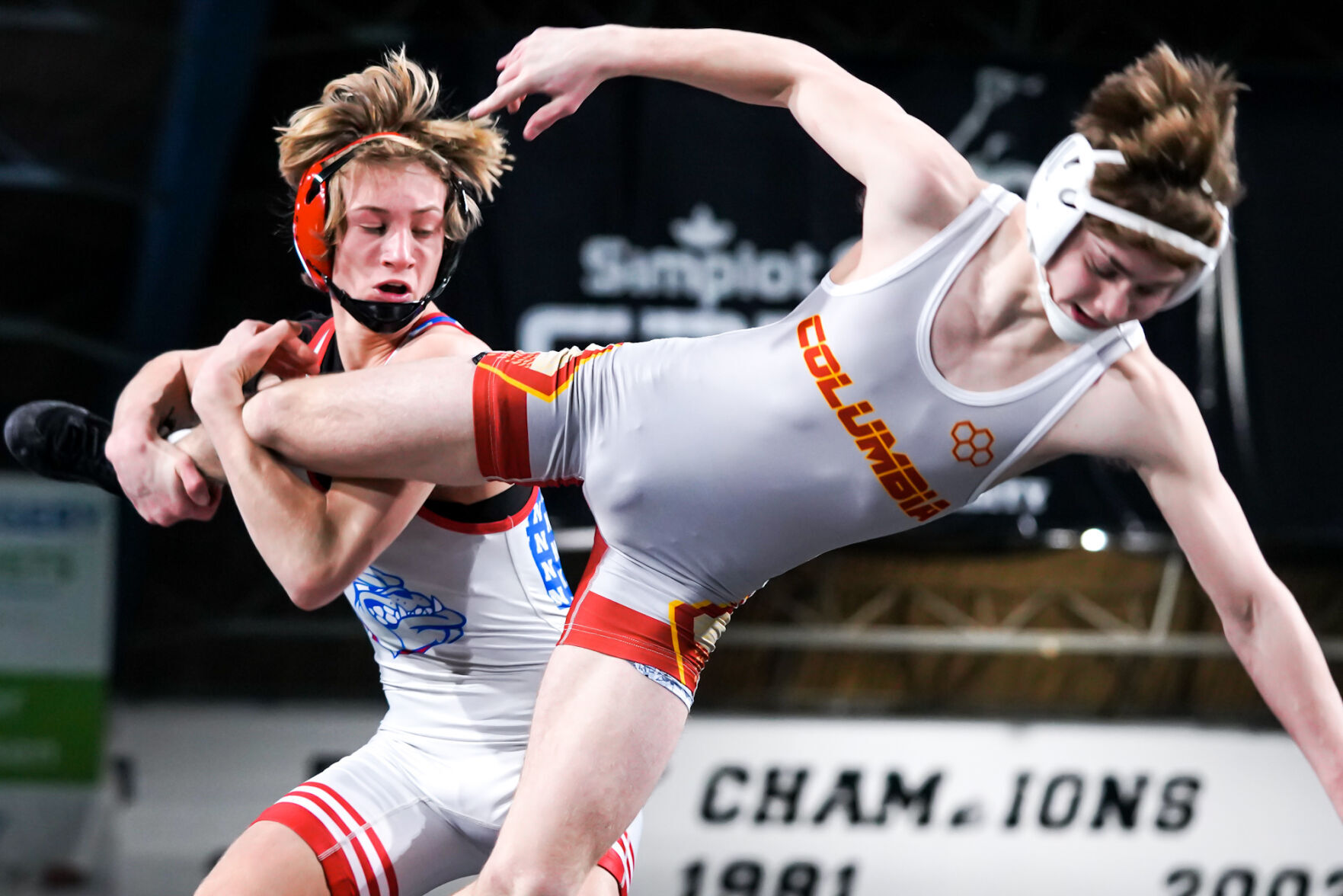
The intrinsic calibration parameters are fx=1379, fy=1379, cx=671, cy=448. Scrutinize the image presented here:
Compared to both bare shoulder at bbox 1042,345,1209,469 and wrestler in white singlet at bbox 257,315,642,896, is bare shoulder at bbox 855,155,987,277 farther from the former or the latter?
wrestler in white singlet at bbox 257,315,642,896

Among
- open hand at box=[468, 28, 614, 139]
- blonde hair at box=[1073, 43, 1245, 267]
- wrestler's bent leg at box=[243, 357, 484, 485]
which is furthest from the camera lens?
open hand at box=[468, 28, 614, 139]

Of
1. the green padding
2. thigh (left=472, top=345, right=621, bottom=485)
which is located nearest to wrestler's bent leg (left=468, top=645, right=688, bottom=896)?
thigh (left=472, top=345, right=621, bottom=485)

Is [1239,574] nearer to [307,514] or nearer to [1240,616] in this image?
[1240,616]

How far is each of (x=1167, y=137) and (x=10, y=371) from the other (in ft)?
20.2

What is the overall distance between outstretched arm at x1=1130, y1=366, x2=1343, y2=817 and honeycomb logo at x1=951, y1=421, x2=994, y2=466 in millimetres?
193

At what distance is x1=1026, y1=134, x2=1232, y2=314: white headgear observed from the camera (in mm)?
1683

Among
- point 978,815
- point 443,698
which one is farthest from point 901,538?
point 443,698

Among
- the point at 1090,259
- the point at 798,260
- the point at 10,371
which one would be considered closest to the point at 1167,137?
the point at 1090,259

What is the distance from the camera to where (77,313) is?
252 inches

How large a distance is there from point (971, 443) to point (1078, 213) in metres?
0.33

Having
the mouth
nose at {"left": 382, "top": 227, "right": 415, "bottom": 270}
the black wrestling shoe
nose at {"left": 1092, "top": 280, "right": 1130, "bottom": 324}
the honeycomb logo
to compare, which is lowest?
the black wrestling shoe

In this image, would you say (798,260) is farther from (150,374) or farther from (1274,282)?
(150,374)

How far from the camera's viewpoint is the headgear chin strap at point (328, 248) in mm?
2184

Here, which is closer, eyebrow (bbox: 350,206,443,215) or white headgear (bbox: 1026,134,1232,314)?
white headgear (bbox: 1026,134,1232,314)
